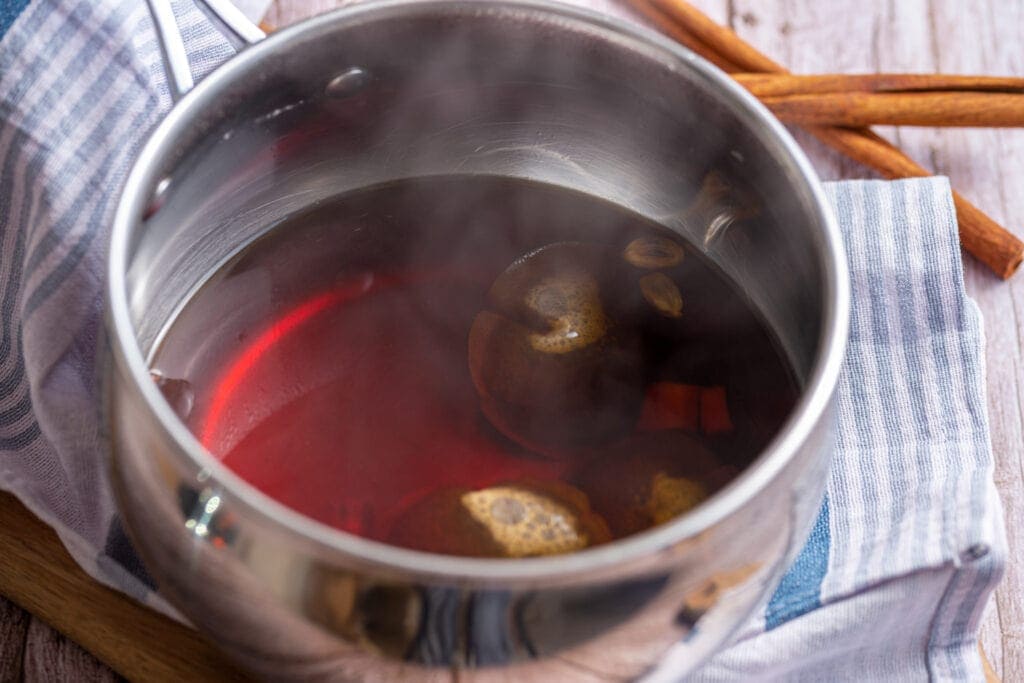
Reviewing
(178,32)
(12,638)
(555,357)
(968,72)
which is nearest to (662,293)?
(555,357)

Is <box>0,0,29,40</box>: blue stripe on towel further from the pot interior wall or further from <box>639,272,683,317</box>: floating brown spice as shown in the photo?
<box>639,272,683,317</box>: floating brown spice

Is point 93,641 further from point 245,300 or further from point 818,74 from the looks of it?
point 818,74

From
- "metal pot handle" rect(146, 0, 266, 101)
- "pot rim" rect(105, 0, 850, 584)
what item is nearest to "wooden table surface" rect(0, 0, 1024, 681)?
"metal pot handle" rect(146, 0, 266, 101)

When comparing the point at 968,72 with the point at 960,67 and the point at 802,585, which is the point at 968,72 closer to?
the point at 960,67

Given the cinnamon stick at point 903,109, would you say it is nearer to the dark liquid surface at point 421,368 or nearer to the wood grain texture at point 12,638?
the dark liquid surface at point 421,368

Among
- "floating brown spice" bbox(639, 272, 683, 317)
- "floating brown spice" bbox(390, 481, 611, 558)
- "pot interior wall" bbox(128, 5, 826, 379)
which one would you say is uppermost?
"pot interior wall" bbox(128, 5, 826, 379)
